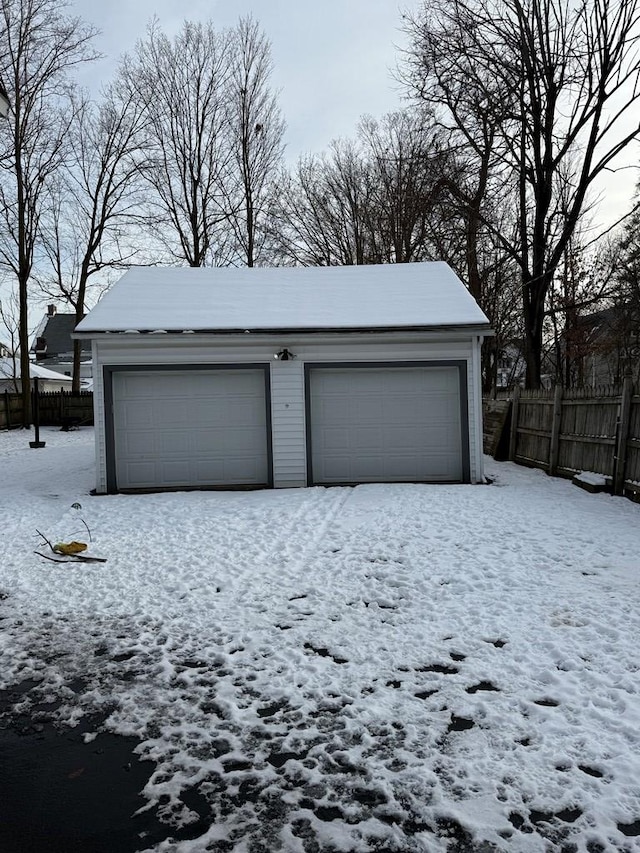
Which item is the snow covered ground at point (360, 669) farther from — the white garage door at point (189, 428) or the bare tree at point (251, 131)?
the bare tree at point (251, 131)

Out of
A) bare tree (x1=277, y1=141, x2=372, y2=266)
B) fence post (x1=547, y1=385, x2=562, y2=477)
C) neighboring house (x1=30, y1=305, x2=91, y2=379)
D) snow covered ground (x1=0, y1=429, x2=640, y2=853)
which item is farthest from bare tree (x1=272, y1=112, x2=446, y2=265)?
neighboring house (x1=30, y1=305, x2=91, y2=379)

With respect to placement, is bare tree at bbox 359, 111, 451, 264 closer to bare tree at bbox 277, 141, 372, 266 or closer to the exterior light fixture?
bare tree at bbox 277, 141, 372, 266

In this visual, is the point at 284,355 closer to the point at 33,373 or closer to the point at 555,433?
the point at 555,433

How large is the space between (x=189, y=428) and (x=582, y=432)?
21.6ft

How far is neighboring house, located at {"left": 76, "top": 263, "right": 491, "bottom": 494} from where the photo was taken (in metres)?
10.0

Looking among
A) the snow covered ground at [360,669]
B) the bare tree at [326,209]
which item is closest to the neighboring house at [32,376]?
the bare tree at [326,209]

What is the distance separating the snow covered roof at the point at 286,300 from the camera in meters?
10.1

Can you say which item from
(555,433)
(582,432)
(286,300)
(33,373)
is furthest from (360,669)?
(33,373)

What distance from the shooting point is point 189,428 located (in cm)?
1029

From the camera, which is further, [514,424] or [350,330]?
[514,424]

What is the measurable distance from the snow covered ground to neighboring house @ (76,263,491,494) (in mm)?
2918

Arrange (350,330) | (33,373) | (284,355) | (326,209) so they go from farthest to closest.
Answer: (33,373)
(326,209)
(284,355)
(350,330)

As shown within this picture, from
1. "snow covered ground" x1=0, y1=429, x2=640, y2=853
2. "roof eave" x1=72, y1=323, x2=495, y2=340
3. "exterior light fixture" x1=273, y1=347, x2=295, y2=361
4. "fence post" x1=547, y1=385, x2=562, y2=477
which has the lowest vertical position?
"snow covered ground" x1=0, y1=429, x2=640, y2=853

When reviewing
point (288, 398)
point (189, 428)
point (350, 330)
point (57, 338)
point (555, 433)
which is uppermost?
point (57, 338)
